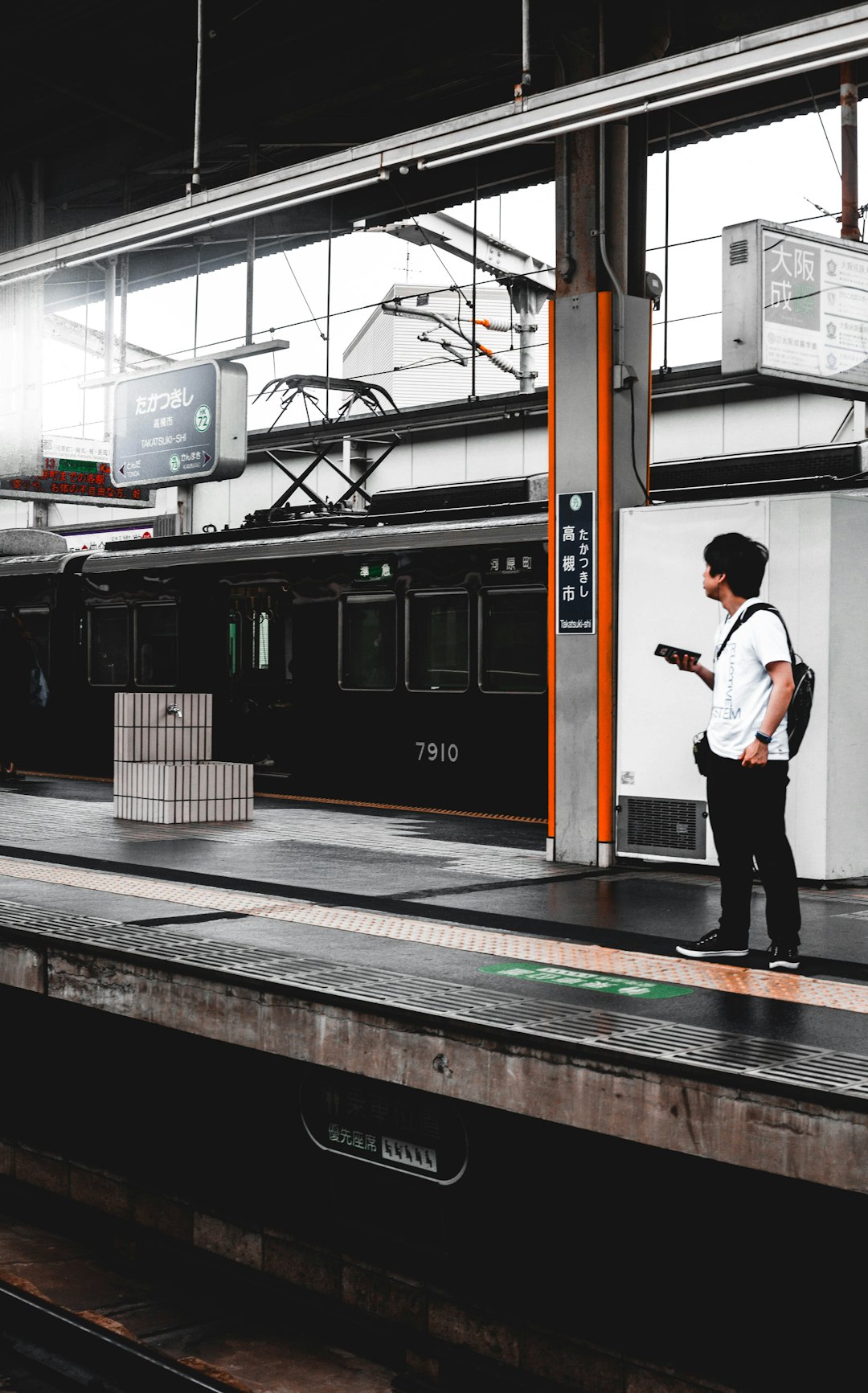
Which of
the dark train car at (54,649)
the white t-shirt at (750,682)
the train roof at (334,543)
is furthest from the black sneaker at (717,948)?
the dark train car at (54,649)

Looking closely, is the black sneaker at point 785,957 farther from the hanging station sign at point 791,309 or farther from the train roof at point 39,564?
the train roof at point 39,564

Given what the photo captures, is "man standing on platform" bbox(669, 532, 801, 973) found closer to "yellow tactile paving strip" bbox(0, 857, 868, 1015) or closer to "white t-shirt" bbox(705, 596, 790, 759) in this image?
"white t-shirt" bbox(705, 596, 790, 759)

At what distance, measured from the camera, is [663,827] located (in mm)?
8141

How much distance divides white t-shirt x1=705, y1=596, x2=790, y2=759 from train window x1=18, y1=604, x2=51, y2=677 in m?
12.4

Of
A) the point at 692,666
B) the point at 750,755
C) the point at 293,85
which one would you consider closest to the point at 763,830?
the point at 750,755

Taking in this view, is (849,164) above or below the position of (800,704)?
above

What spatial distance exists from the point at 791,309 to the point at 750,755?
13.0ft

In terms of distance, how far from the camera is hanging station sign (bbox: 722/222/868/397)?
8297 mm

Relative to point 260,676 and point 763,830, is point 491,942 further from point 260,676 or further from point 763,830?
point 260,676

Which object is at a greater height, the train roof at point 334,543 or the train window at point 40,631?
the train roof at point 334,543

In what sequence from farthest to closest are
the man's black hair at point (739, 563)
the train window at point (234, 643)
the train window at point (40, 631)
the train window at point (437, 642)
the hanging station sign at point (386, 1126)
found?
1. the train window at point (40, 631)
2. the train window at point (234, 643)
3. the train window at point (437, 642)
4. the man's black hair at point (739, 563)
5. the hanging station sign at point (386, 1126)

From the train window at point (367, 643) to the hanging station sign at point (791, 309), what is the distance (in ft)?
16.6

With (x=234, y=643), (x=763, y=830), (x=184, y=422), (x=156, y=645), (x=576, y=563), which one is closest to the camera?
(x=763, y=830)

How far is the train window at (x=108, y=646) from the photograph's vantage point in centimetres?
1570
